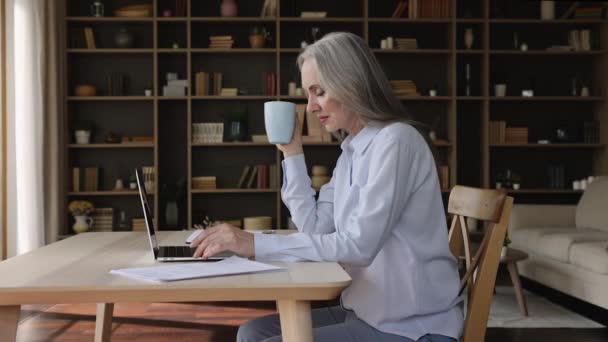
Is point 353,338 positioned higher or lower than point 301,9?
lower

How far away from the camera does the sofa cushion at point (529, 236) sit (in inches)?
203

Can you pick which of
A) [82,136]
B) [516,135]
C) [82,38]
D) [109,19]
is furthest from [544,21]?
[82,136]

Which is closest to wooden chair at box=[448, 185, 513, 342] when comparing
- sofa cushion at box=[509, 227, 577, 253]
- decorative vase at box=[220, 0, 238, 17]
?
sofa cushion at box=[509, 227, 577, 253]

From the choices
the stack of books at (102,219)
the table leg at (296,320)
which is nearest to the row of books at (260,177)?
the stack of books at (102,219)

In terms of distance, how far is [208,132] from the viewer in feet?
21.0

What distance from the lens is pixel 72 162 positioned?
655cm

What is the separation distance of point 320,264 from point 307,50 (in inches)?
18.5

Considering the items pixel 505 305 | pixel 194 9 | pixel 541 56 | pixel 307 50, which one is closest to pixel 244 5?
pixel 194 9

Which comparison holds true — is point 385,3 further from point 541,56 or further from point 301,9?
point 541,56

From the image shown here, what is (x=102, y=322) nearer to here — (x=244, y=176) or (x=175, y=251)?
(x=175, y=251)

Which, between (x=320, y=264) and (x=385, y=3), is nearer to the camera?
(x=320, y=264)

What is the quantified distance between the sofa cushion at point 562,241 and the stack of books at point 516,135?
147 cm

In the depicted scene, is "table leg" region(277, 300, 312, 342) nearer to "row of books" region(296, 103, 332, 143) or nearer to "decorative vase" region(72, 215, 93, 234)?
"row of books" region(296, 103, 332, 143)

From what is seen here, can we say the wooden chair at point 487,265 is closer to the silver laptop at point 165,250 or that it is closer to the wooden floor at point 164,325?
the silver laptop at point 165,250
